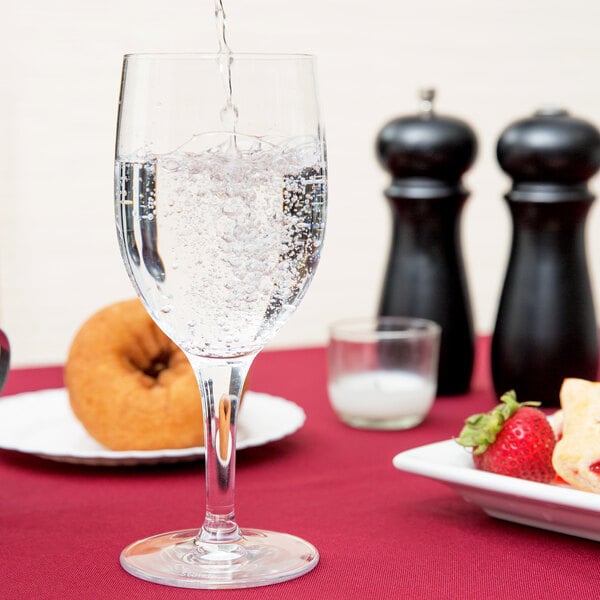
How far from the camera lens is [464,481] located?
0.69 metres

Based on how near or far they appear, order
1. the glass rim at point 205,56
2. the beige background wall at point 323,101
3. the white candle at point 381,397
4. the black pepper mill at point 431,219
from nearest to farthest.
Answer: the glass rim at point 205,56 < the white candle at point 381,397 < the black pepper mill at point 431,219 < the beige background wall at point 323,101

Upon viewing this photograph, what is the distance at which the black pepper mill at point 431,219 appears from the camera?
1173 mm

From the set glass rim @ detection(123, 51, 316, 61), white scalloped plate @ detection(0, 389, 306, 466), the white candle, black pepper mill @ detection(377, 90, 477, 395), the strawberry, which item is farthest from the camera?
black pepper mill @ detection(377, 90, 477, 395)

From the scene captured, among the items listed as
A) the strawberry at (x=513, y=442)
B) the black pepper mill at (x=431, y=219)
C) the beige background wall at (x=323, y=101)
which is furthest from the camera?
the beige background wall at (x=323, y=101)

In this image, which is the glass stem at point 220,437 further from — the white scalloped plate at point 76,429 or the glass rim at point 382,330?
the glass rim at point 382,330

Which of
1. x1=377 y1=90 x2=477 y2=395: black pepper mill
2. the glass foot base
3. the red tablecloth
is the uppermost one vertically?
x1=377 y1=90 x2=477 y2=395: black pepper mill

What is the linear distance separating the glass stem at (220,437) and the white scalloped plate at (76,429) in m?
0.18

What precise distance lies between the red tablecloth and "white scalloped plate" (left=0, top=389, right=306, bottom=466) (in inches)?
0.6

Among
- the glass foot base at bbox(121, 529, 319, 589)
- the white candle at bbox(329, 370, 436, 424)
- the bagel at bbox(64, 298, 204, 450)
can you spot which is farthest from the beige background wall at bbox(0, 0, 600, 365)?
the glass foot base at bbox(121, 529, 319, 589)

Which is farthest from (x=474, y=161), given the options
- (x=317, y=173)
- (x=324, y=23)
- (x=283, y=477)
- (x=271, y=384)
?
(x=324, y=23)

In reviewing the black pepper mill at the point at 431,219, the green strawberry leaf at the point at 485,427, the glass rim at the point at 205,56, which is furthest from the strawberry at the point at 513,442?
the black pepper mill at the point at 431,219

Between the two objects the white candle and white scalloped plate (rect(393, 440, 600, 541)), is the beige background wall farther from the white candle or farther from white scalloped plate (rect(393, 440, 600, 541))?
white scalloped plate (rect(393, 440, 600, 541))

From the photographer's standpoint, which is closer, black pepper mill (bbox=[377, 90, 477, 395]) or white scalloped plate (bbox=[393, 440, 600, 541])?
white scalloped plate (bbox=[393, 440, 600, 541])

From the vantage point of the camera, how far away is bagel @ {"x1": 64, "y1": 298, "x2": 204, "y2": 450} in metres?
0.87
